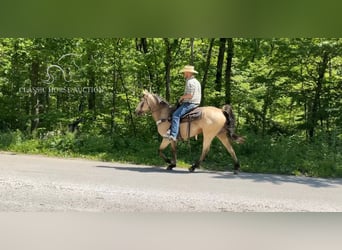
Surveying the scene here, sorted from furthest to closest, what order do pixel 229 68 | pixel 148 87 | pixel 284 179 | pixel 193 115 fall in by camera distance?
1. pixel 229 68
2. pixel 148 87
3. pixel 193 115
4. pixel 284 179

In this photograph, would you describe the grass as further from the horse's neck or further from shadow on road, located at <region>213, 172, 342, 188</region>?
the horse's neck

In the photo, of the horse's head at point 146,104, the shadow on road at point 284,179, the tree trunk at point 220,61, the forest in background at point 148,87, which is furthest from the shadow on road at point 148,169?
the tree trunk at point 220,61

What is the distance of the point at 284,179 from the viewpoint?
6820 millimetres

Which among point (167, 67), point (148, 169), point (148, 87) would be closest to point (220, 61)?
point (167, 67)

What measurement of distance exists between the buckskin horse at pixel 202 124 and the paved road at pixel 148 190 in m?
0.42

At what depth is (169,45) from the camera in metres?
10.8

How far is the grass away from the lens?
764 centimetres

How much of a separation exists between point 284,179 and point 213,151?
6.68 ft

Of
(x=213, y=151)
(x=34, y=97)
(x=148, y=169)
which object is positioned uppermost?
(x=34, y=97)

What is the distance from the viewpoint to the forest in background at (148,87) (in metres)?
9.70

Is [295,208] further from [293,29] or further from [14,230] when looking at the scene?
[14,230]

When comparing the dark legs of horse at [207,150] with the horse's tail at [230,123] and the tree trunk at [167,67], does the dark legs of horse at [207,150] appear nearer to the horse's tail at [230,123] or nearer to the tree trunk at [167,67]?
the horse's tail at [230,123]

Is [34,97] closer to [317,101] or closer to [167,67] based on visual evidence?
[167,67]

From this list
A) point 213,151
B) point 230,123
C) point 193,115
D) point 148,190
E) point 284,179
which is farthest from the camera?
point 213,151
